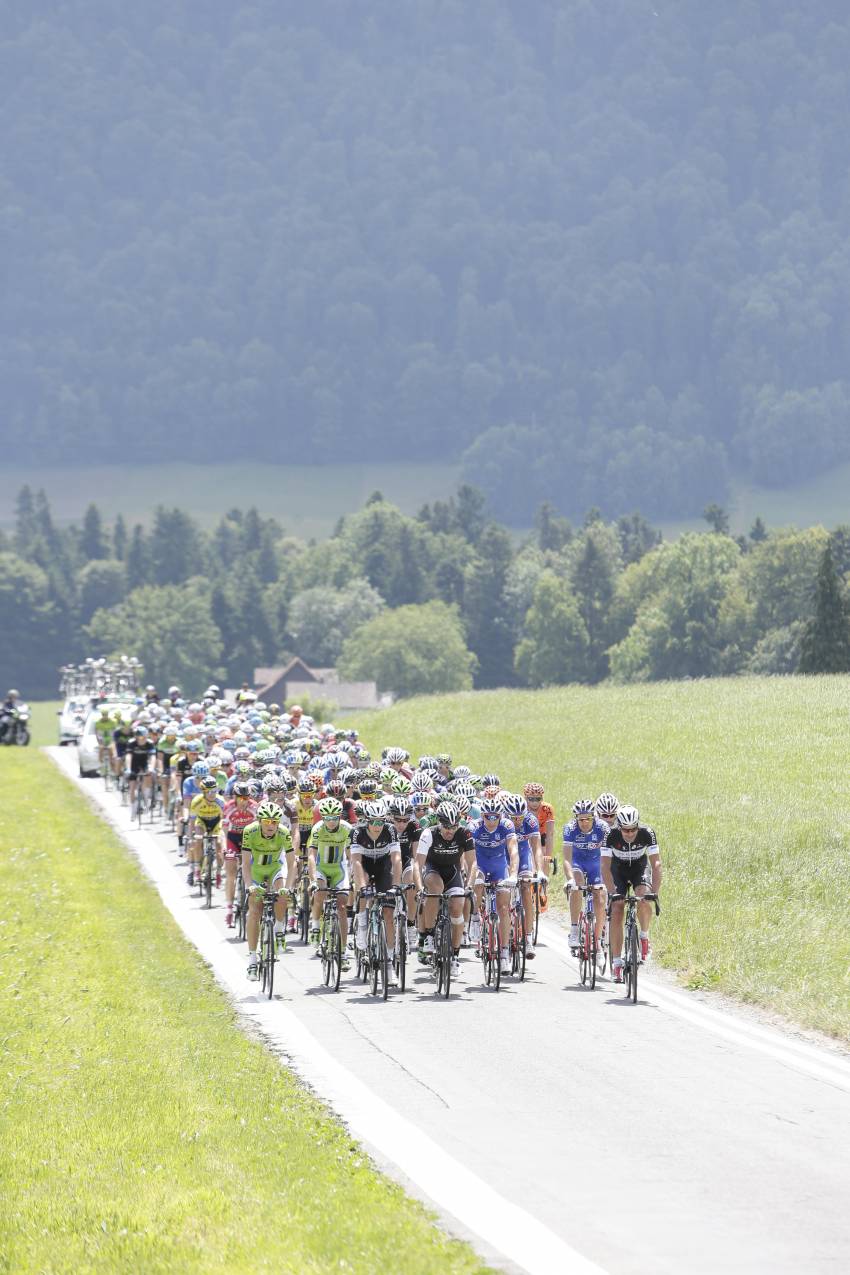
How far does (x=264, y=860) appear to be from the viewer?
61.4 feet

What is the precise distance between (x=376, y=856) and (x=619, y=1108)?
5.79m

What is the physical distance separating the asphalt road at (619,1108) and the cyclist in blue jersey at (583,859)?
724mm

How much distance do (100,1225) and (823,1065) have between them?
256 inches

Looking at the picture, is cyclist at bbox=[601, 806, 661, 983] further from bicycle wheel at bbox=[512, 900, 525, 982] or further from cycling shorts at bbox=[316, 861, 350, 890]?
cycling shorts at bbox=[316, 861, 350, 890]

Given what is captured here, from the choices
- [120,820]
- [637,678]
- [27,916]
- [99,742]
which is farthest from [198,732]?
[637,678]

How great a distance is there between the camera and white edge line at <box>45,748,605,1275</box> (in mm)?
8977

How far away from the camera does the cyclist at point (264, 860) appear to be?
18.5m

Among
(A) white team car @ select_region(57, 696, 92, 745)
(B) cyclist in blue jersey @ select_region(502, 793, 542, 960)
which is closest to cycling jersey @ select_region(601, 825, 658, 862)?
(B) cyclist in blue jersey @ select_region(502, 793, 542, 960)

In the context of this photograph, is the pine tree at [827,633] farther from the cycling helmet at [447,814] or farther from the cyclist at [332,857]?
the cycling helmet at [447,814]

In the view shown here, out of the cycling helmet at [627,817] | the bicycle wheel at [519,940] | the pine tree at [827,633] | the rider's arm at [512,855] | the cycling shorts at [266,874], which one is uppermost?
the pine tree at [827,633]

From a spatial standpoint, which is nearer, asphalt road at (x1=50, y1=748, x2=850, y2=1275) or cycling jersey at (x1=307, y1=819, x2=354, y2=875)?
asphalt road at (x1=50, y1=748, x2=850, y2=1275)

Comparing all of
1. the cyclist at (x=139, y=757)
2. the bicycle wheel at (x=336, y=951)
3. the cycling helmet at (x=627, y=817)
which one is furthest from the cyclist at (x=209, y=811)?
the cyclist at (x=139, y=757)

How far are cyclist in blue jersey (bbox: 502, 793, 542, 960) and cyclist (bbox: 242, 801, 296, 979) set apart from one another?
7.64 feet

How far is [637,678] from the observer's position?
450 ft
